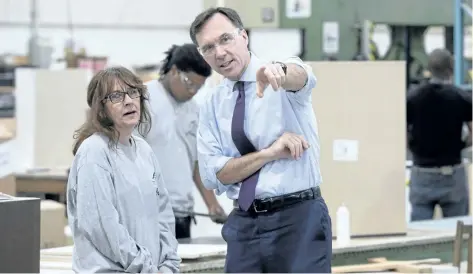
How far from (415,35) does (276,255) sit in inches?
184

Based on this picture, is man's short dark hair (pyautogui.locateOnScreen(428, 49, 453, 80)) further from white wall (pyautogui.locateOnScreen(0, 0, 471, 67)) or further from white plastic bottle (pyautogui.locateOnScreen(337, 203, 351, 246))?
white wall (pyautogui.locateOnScreen(0, 0, 471, 67))

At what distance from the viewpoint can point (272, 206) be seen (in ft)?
9.34

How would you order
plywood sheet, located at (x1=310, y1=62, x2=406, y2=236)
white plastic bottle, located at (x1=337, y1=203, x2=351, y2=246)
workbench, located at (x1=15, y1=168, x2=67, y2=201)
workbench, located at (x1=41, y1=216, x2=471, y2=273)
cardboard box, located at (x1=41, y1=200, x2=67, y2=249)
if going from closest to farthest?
workbench, located at (x1=41, y1=216, x2=471, y2=273) < white plastic bottle, located at (x1=337, y1=203, x2=351, y2=246) < plywood sheet, located at (x1=310, y1=62, x2=406, y2=236) < cardboard box, located at (x1=41, y1=200, x2=67, y2=249) < workbench, located at (x1=15, y1=168, x2=67, y2=201)

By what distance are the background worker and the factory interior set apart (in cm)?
22

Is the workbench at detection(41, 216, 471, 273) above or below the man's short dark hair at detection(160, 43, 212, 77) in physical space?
below

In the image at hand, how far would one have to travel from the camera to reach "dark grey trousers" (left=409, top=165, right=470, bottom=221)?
588 cm

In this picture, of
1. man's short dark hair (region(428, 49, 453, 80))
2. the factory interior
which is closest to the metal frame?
the factory interior

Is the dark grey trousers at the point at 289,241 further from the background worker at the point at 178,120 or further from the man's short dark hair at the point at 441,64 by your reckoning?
the man's short dark hair at the point at 441,64

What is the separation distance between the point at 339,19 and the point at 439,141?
96cm

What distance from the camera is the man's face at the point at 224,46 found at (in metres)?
2.85

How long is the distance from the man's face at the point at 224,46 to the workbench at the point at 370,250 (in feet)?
4.00

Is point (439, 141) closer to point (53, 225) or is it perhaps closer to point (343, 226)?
point (343, 226)

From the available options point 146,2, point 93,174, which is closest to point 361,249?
point 93,174

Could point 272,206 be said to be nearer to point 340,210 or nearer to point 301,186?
point 301,186
